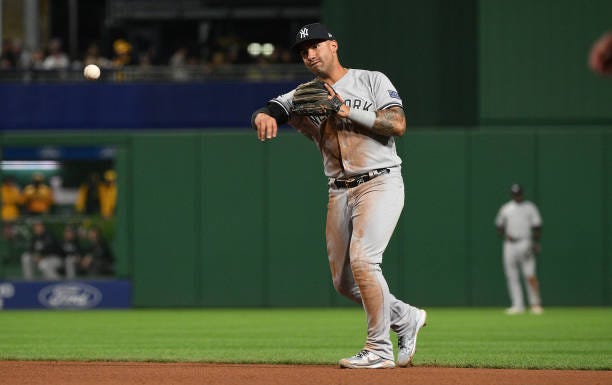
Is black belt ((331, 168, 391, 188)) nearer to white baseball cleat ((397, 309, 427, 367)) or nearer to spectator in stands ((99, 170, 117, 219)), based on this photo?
white baseball cleat ((397, 309, 427, 367))

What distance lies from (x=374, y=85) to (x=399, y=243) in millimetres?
9781

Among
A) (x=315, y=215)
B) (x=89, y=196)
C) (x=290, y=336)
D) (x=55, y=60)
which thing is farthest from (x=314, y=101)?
(x=55, y=60)

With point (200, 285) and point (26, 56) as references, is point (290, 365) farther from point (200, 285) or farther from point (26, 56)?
point (26, 56)

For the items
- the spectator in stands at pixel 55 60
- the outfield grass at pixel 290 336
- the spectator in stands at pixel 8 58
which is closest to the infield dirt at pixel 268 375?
the outfield grass at pixel 290 336

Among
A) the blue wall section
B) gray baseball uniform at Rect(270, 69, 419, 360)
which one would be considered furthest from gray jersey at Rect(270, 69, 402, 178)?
→ the blue wall section

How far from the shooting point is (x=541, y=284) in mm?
17047

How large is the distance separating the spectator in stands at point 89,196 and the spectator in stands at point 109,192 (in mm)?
87

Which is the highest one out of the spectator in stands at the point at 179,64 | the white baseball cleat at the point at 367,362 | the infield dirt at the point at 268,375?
the spectator in stands at the point at 179,64

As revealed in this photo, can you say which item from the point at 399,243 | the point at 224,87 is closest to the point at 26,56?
the point at 224,87

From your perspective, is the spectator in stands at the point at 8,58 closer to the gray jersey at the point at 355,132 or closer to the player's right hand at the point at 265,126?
the gray jersey at the point at 355,132

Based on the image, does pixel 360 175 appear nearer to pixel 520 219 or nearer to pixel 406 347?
pixel 406 347

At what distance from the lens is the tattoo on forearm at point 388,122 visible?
7.06m

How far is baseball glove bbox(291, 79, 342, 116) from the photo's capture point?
276 inches

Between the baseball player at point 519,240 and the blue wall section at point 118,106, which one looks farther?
the blue wall section at point 118,106
